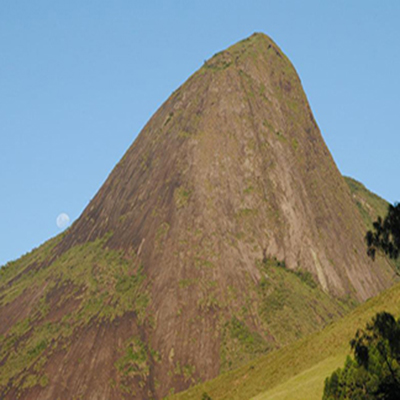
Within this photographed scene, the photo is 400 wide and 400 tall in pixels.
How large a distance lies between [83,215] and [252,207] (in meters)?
46.8

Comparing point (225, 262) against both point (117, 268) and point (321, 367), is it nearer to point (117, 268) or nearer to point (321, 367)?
point (117, 268)

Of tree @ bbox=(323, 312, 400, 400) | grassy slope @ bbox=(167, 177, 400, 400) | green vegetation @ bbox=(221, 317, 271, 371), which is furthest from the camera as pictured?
green vegetation @ bbox=(221, 317, 271, 371)

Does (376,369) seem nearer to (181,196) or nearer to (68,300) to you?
(68,300)

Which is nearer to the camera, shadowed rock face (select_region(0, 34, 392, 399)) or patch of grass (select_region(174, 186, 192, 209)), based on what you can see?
shadowed rock face (select_region(0, 34, 392, 399))

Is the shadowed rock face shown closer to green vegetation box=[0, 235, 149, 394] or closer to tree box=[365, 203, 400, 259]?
green vegetation box=[0, 235, 149, 394]

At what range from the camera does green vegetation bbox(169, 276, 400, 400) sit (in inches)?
2731

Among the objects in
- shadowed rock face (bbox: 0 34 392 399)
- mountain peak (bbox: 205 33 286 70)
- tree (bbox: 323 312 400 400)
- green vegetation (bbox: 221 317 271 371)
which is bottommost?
tree (bbox: 323 312 400 400)

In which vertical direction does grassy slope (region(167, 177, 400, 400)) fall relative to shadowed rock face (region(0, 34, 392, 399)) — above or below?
below

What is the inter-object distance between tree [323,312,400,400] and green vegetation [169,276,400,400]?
1159cm

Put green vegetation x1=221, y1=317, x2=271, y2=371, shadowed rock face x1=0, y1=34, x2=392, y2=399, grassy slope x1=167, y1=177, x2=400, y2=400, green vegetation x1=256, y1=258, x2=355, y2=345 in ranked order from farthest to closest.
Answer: green vegetation x1=256, y1=258, x2=355, y2=345 → shadowed rock face x1=0, y1=34, x2=392, y2=399 → green vegetation x1=221, y1=317, x2=271, y2=371 → grassy slope x1=167, y1=177, x2=400, y2=400

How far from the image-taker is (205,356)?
11681 cm

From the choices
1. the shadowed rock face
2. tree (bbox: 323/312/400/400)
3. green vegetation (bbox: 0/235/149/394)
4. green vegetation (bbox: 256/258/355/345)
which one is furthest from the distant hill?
green vegetation (bbox: 0/235/149/394)

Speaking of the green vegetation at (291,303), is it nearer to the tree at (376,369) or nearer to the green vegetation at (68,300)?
the green vegetation at (68,300)

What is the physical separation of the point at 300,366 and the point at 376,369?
27451 millimetres
